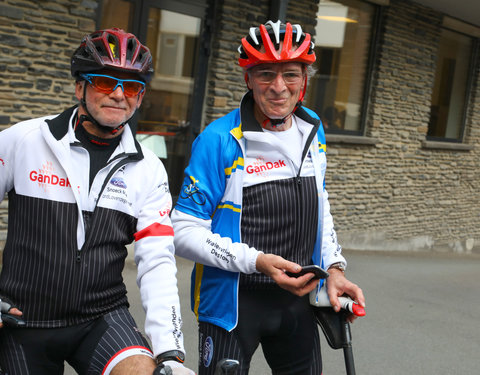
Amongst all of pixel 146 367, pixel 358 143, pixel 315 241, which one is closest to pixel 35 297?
pixel 146 367

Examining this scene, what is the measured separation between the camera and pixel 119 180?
7.56ft

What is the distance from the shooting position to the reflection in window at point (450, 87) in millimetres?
12938

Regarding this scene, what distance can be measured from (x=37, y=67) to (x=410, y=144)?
7529 millimetres

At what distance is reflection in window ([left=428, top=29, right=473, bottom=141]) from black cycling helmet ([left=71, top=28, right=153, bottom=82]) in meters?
11.3

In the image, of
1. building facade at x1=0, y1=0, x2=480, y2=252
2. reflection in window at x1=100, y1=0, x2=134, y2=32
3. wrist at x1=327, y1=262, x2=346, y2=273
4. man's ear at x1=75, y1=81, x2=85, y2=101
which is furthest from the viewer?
reflection in window at x1=100, y1=0, x2=134, y2=32

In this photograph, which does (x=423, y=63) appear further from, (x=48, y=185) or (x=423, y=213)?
(x=48, y=185)

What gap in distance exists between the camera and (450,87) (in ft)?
44.1

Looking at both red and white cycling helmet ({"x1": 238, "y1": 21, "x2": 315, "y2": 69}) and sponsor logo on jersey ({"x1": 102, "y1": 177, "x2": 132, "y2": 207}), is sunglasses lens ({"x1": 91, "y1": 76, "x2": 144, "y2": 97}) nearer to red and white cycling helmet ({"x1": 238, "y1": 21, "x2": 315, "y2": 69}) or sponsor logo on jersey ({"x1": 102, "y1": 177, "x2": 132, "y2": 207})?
sponsor logo on jersey ({"x1": 102, "y1": 177, "x2": 132, "y2": 207})

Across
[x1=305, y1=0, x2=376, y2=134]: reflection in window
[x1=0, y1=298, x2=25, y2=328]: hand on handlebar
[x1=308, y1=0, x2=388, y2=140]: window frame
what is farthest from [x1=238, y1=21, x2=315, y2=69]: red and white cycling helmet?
[x1=308, y1=0, x2=388, y2=140]: window frame

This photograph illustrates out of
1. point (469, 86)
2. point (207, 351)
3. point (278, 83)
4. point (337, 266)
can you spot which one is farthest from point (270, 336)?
point (469, 86)

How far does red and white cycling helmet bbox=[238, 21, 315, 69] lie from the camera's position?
2561 mm

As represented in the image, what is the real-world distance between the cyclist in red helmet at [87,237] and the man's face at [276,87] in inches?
20.2

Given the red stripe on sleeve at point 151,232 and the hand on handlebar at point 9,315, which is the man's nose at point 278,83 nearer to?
the red stripe on sleeve at point 151,232

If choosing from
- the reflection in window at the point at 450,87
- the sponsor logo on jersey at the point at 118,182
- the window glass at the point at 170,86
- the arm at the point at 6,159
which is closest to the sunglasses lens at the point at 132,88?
the sponsor logo on jersey at the point at 118,182
